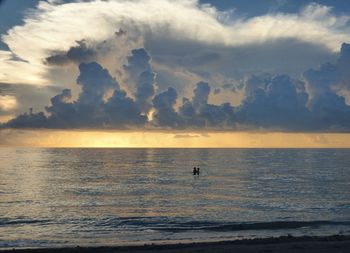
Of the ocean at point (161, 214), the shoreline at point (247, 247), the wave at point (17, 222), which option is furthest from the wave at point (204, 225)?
the shoreline at point (247, 247)

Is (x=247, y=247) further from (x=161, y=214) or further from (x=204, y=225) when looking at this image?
(x=161, y=214)

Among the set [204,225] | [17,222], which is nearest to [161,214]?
[204,225]

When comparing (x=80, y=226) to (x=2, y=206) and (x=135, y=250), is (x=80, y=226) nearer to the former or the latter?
(x=135, y=250)

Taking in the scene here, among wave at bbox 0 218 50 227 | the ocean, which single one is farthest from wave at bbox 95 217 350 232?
wave at bbox 0 218 50 227

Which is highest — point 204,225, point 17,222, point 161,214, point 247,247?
point 247,247

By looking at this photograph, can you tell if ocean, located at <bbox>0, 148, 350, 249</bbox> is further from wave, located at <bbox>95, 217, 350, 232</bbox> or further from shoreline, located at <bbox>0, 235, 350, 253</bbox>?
shoreline, located at <bbox>0, 235, 350, 253</bbox>

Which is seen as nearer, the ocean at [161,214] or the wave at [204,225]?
the ocean at [161,214]

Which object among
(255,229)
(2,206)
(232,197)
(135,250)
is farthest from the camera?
(232,197)

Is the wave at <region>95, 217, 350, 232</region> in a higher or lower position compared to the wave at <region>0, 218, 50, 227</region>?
higher

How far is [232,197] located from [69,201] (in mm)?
22125

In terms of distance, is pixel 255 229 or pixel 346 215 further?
pixel 346 215

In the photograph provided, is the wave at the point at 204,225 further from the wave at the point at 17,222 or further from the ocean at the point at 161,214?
the wave at the point at 17,222

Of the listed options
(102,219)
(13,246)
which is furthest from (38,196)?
(13,246)

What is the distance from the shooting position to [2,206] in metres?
55.2
